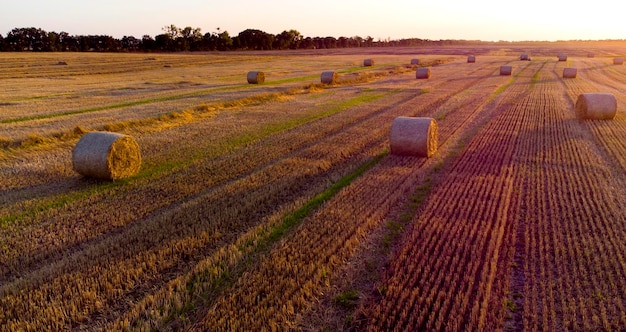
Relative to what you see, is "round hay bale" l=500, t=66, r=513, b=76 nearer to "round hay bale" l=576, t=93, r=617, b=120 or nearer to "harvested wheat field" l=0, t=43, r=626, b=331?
"round hay bale" l=576, t=93, r=617, b=120

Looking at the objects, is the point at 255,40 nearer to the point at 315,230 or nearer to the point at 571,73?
the point at 571,73

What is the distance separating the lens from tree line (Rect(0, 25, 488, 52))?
3465 inches

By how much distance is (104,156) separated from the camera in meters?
10.2

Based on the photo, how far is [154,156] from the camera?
1268 centimetres

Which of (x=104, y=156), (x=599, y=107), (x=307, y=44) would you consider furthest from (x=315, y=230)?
(x=307, y=44)

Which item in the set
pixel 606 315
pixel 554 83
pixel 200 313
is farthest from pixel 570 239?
pixel 554 83

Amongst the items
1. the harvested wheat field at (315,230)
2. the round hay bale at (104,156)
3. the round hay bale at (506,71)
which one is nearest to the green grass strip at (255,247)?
the harvested wheat field at (315,230)

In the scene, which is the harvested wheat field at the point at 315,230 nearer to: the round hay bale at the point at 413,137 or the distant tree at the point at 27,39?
the round hay bale at the point at 413,137

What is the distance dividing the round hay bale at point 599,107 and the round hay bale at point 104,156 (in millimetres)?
16248

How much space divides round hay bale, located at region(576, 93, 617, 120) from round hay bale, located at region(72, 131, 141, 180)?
16248 millimetres

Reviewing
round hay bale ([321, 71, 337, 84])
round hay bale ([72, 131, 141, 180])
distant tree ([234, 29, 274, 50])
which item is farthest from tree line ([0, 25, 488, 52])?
round hay bale ([72, 131, 141, 180])

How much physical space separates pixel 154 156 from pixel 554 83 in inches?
1157

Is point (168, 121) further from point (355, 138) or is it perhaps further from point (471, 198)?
point (471, 198)

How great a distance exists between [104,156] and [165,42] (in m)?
95.7
